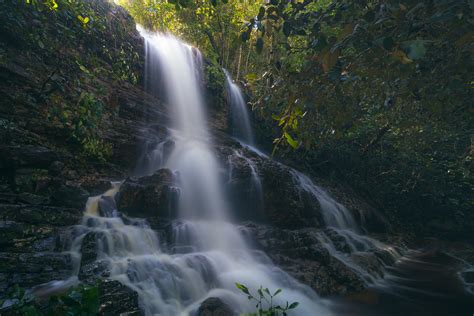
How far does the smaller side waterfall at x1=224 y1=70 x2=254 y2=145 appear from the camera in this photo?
15.9 m

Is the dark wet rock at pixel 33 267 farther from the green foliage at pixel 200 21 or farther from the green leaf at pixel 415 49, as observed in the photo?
the green foliage at pixel 200 21

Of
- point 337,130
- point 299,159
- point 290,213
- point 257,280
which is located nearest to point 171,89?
point 299,159

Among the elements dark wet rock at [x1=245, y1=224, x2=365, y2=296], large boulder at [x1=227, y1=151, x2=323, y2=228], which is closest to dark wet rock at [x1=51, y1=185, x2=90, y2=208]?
dark wet rock at [x1=245, y1=224, x2=365, y2=296]

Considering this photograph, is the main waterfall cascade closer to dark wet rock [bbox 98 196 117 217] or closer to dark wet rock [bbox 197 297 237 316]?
dark wet rock [bbox 98 196 117 217]

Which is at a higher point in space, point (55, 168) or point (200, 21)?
point (200, 21)

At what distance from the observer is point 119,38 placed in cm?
1327

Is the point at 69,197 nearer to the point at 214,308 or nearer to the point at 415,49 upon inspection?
the point at 214,308

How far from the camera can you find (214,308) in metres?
4.87

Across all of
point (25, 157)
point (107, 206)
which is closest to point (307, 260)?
point (107, 206)

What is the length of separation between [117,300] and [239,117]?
1271cm

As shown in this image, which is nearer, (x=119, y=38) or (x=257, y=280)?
(x=257, y=280)

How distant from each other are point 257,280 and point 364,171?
36.3ft

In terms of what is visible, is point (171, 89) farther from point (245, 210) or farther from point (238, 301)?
point (238, 301)

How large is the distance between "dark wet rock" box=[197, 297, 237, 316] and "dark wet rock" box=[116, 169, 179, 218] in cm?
337
